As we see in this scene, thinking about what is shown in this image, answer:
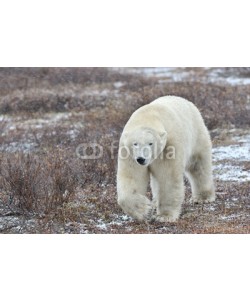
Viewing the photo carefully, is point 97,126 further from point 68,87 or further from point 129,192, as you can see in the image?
point 129,192

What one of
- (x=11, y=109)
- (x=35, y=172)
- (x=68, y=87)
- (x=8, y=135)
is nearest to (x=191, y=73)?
(x=68, y=87)

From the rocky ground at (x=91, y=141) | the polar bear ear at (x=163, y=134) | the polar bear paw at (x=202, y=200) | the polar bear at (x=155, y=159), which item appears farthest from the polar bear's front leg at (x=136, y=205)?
the polar bear paw at (x=202, y=200)

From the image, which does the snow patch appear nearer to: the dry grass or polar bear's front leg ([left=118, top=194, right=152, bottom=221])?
the dry grass

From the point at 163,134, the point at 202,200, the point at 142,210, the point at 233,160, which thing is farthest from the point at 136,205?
the point at 233,160

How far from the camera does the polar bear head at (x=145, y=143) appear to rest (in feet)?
17.4

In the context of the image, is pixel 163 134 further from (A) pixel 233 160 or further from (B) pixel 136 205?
(A) pixel 233 160

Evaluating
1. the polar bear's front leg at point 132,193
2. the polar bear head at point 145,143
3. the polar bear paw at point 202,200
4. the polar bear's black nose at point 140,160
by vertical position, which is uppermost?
the polar bear head at point 145,143

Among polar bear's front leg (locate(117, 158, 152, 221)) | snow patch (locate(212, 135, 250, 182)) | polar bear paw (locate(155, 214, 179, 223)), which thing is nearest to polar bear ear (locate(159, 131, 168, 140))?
polar bear's front leg (locate(117, 158, 152, 221))

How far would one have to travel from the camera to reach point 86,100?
13.1 m

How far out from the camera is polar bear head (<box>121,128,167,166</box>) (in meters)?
5.31

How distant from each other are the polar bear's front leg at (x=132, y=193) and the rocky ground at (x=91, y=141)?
17cm

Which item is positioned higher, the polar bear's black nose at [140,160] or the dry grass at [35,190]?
the polar bear's black nose at [140,160]

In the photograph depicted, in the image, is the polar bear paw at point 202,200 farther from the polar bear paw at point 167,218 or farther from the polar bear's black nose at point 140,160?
the polar bear's black nose at point 140,160

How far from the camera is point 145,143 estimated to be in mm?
5352
